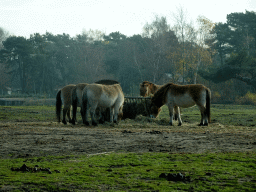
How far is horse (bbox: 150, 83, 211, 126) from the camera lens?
13.0 m

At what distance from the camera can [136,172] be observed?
15.8ft

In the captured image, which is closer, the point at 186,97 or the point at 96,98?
the point at 96,98

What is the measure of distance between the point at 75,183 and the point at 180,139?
4776mm

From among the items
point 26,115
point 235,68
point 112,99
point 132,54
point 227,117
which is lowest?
point 227,117

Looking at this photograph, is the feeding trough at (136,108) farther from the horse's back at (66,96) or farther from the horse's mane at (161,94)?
the horse's back at (66,96)

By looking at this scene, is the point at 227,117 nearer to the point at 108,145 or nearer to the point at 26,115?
the point at 26,115

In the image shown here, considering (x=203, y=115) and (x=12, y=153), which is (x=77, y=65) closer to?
(x=203, y=115)

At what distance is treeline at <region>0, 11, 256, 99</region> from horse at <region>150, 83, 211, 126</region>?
2849 centimetres

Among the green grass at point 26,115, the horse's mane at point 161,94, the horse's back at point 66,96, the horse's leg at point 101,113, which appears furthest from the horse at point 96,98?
the green grass at point 26,115

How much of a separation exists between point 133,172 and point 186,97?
8.69 metres

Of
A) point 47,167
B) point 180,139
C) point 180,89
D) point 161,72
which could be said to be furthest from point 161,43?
point 47,167

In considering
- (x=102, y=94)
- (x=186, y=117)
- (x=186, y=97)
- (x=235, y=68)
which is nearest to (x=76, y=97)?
(x=102, y=94)

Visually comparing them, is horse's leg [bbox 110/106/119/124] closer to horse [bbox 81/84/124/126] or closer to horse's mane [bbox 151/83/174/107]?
horse [bbox 81/84/124/126]

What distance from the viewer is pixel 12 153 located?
6.36m
